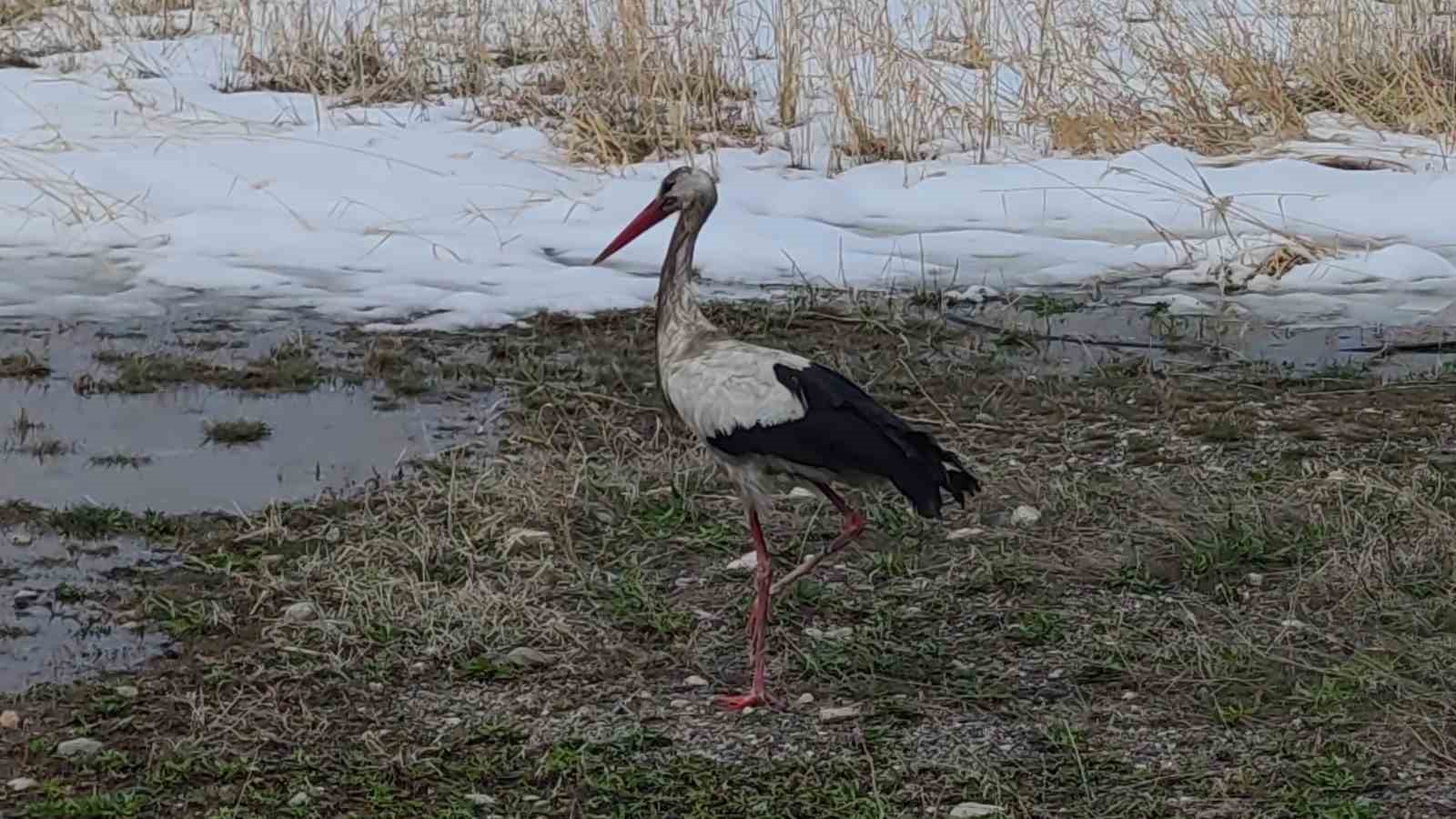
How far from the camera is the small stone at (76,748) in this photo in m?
4.19

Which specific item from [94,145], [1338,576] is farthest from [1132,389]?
[94,145]

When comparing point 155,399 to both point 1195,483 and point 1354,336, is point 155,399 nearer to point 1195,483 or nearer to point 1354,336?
point 1195,483

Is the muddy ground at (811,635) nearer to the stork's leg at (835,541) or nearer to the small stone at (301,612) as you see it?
the small stone at (301,612)

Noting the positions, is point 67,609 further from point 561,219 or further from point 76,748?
point 561,219

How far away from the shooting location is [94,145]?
9859mm

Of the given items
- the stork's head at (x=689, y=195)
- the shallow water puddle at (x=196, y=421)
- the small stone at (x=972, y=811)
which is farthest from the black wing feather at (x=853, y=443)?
the shallow water puddle at (x=196, y=421)

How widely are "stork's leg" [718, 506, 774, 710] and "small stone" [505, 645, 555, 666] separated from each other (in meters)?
0.44

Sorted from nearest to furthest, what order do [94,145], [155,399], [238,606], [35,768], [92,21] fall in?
[35,768] < [238,606] < [155,399] < [94,145] < [92,21]

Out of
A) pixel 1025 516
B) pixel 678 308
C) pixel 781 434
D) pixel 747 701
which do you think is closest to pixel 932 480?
pixel 781 434

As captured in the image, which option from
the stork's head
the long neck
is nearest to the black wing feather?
the long neck

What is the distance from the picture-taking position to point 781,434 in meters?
4.70

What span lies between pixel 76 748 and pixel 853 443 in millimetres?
1775

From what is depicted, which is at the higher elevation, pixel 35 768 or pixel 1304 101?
pixel 1304 101

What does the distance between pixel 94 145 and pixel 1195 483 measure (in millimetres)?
6194
